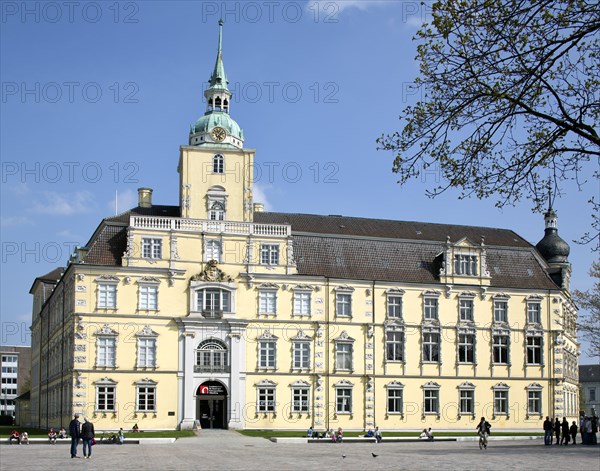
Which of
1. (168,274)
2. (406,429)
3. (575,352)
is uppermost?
(168,274)

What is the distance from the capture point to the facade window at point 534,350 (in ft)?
240

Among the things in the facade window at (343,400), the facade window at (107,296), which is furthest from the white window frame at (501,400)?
the facade window at (107,296)

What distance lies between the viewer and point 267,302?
223ft

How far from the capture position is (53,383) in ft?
253

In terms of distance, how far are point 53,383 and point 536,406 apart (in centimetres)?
3785

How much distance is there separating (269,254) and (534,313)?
70.1 ft

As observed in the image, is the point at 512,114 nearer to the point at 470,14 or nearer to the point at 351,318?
the point at 470,14

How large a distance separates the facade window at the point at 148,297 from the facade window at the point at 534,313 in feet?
93.3

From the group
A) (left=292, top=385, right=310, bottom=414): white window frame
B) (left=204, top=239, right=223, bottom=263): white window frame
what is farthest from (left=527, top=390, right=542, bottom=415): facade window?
(left=204, top=239, right=223, bottom=263): white window frame

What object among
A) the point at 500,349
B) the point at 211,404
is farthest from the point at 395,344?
the point at 211,404

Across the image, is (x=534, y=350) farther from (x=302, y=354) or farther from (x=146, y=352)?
(x=146, y=352)

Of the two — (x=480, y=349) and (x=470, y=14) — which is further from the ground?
(x=470, y=14)

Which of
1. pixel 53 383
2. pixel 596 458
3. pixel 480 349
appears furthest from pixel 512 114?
pixel 53 383

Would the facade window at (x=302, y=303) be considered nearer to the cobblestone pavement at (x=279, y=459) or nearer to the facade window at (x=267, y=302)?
the facade window at (x=267, y=302)
